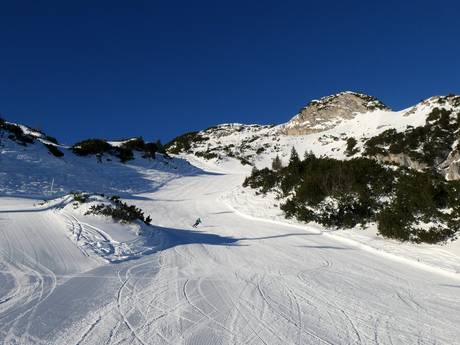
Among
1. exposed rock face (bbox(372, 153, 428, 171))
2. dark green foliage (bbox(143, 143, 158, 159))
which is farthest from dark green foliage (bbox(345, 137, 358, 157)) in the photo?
dark green foliage (bbox(143, 143, 158, 159))

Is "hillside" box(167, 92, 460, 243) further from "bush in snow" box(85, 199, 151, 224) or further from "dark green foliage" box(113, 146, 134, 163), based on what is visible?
"dark green foliage" box(113, 146, 134, 163)

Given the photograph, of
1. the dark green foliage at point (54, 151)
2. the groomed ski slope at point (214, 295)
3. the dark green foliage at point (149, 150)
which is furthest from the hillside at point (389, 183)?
the dark green foliage at point (54, 151)

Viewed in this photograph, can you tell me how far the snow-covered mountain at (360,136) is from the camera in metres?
29.6

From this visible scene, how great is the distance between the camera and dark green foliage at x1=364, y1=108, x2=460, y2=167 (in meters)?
28.7

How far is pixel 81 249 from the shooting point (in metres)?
7.84

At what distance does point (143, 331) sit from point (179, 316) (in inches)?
23.8

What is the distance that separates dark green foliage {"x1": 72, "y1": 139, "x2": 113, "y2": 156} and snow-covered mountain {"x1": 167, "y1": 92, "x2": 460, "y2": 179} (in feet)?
71.2

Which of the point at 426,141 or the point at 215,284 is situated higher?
the point at 426,141

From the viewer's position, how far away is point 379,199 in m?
13.1

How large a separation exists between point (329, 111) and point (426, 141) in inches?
1934

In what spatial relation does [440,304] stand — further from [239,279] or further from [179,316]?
[179,316]

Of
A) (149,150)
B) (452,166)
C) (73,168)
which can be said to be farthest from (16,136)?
(452,166)

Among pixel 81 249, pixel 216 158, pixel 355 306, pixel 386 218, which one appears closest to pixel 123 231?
pixel 81 249

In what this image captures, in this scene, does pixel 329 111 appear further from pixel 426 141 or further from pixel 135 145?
pixel 135 145
